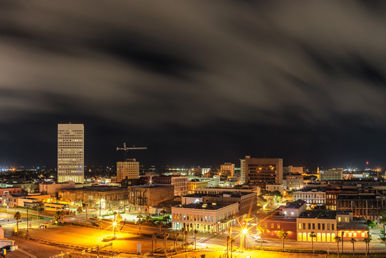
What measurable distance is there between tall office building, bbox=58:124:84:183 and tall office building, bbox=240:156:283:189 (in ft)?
207

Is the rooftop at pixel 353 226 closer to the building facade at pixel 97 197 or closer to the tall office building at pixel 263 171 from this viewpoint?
the building facade at pixel 97 197

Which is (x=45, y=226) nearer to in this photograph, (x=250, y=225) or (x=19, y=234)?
(x=19, y=234)

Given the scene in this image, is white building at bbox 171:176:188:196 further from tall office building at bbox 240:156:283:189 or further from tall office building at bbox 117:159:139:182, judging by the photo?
tall office building at bbox 240:156:283:189

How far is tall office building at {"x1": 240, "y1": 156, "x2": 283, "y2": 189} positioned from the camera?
525 ft

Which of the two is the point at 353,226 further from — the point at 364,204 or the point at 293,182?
the point at 293,182

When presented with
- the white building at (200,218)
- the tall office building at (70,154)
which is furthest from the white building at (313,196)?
the tall office building at (70,154)

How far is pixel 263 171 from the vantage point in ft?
530

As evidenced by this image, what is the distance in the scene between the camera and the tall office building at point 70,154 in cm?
15300

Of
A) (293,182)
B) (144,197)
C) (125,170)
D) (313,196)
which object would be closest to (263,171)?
(293,182)

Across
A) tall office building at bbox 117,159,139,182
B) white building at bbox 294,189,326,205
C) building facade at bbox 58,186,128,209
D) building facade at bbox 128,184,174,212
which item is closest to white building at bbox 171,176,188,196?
building facade at bbox 58,186,128,209

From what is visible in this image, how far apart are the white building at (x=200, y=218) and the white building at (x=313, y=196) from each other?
33.4 meters

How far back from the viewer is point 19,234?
6253 centimetres

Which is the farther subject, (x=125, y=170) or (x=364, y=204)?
(x=125, y=170)

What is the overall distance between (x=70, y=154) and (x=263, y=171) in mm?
73055
